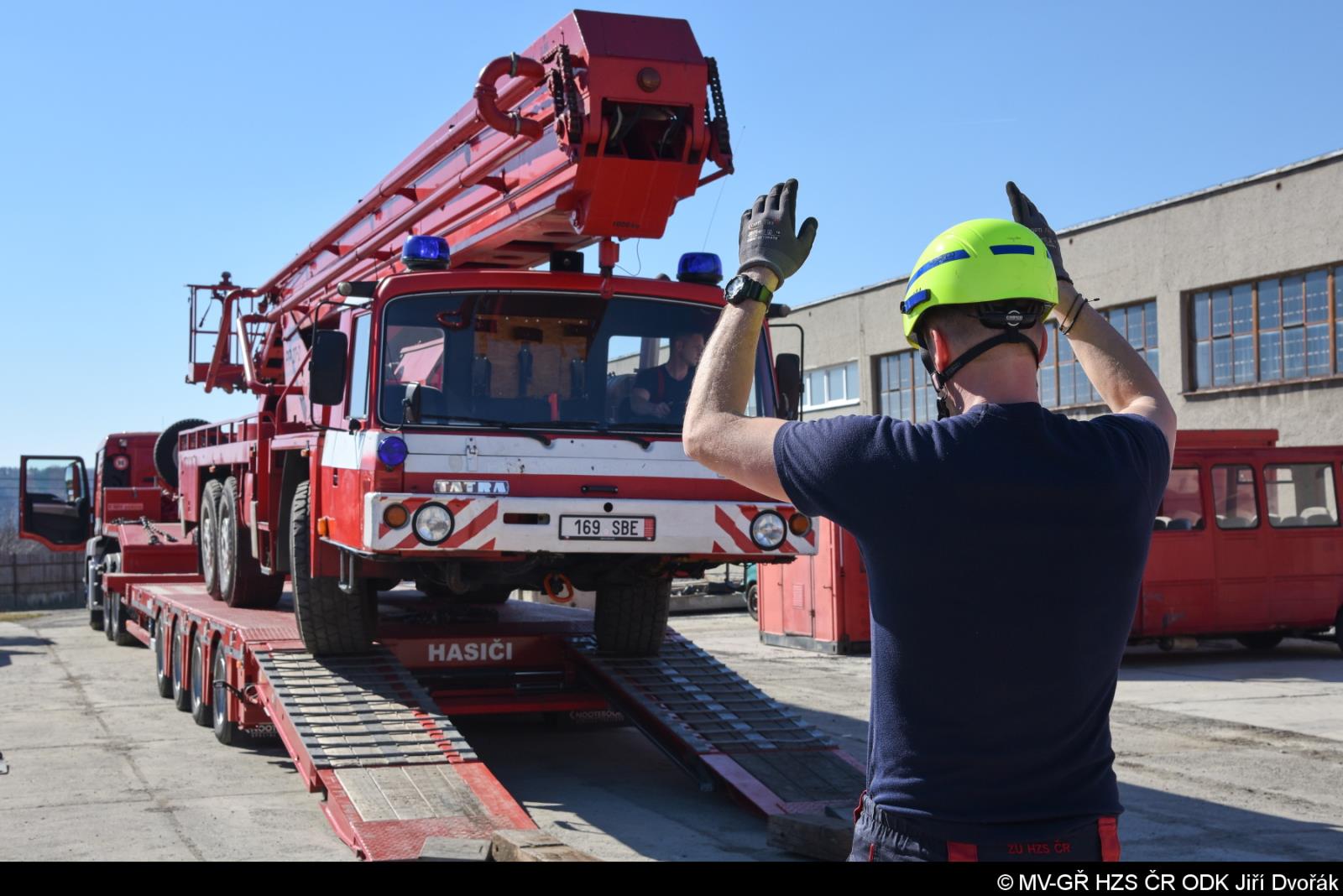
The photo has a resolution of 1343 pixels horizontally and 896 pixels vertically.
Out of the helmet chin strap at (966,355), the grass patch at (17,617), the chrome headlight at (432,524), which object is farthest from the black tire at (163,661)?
the grass patch at (17,617)

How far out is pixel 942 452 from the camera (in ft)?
7.76

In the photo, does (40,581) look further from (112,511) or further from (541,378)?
(541,378)

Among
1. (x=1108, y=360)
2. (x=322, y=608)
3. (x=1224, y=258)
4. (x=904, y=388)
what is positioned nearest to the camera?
(x=1108, y=360)

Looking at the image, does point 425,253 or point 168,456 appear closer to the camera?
point 425,253

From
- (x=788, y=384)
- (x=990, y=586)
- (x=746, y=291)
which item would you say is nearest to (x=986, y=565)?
(x=990, y=586)

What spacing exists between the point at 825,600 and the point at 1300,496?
18.1ft

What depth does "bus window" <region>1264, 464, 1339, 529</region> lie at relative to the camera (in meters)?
16.1

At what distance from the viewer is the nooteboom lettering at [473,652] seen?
Result: 366 inches

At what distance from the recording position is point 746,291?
2.80 meters

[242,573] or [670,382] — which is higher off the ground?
[670,382]

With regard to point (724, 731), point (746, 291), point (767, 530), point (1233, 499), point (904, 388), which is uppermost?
point (904, 388)

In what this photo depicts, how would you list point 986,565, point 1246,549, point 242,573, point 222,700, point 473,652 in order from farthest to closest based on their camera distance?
point 1246,549 → point 242,573 → point 222,700 → point 473,652 → point 986,565

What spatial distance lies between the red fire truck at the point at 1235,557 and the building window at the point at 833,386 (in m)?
20.8

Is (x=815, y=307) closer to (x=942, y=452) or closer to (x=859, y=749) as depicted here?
(x=859, y=749)
